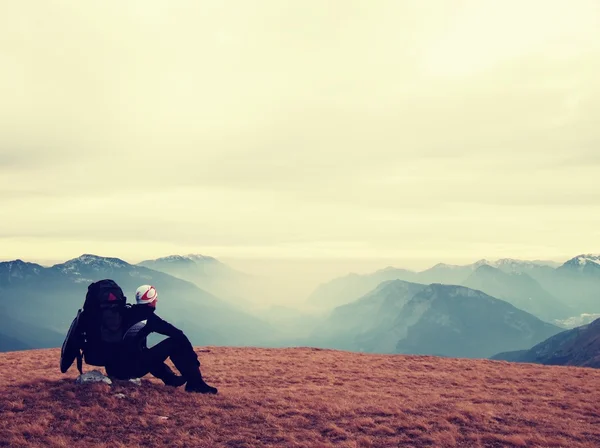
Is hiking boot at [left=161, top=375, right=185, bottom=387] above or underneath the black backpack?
underneath

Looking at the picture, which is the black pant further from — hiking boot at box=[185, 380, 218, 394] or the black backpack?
the black backpack

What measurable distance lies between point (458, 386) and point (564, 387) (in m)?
5.66

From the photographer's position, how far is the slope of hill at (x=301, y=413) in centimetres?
1425

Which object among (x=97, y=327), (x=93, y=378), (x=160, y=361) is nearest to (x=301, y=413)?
(x=160, y=361)

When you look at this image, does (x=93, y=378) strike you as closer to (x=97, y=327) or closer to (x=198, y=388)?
(x=97, y=327)

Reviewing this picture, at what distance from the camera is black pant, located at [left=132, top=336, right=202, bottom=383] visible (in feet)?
59.3

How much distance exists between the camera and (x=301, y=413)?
17062 millimetres

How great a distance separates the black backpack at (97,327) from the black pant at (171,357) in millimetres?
1235

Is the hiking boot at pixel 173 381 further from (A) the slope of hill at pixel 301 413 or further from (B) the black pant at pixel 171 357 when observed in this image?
(A) the slope of hill at pixel 301 413

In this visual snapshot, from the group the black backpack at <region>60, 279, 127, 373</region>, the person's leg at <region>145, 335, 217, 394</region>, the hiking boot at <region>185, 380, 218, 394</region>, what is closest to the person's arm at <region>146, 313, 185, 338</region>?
the person's leg at <region>145, 335, 217, 394</region>

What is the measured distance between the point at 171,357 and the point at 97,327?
10.2 feet

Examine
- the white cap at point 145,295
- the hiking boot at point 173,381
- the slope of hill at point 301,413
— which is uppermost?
the white cap at point 145,295

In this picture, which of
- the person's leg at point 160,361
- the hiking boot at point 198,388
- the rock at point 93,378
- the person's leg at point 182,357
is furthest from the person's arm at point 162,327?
the rock at point 93,378

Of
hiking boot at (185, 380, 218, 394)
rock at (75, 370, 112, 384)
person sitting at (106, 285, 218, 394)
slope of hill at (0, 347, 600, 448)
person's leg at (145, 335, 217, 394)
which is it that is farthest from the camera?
hiking boot at (185, 380, 218, 394)
